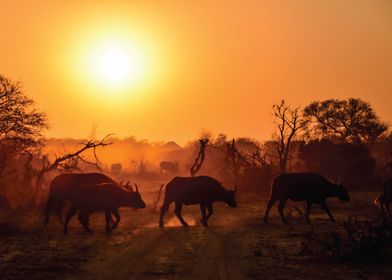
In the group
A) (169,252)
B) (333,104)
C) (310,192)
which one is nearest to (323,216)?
(310,192)

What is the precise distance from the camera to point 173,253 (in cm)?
1455

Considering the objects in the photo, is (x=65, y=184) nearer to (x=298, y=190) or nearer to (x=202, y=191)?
(x=202, y=191)

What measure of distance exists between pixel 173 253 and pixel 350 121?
52.9 meters

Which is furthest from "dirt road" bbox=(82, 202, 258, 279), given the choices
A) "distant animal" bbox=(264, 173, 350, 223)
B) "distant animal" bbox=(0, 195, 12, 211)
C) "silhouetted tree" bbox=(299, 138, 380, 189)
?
"silhouetted tree" bbox=(299, 138, 380, 189)

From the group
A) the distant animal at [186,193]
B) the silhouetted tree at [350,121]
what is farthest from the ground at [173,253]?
the silhouetted tree at [350,121]

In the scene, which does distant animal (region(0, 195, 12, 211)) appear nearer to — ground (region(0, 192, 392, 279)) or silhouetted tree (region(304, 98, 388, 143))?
ground (region(0, 192, 392, 279))

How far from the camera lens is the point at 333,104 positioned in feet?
214

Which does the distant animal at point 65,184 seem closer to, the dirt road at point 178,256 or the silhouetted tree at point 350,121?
the dirt road at point 178,256

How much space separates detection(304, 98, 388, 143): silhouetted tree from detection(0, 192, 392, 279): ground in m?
42.3

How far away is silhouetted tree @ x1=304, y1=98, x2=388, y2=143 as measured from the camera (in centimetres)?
6288

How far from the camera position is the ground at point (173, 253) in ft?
39.5

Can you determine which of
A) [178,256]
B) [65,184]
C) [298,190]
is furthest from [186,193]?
[178,256]

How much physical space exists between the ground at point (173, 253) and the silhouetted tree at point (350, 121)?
1664 inches

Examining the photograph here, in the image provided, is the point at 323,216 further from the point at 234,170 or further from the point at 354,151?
the point at 354,151
